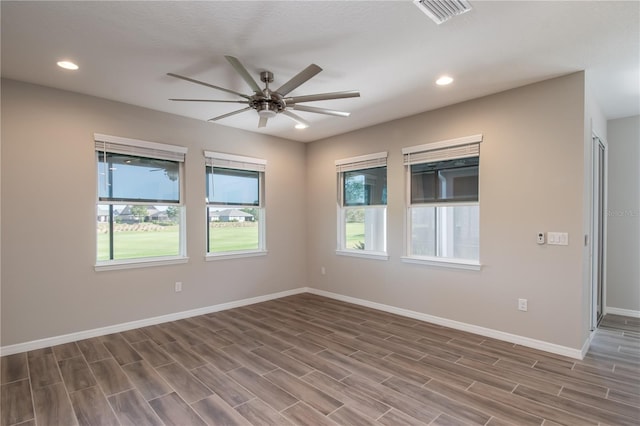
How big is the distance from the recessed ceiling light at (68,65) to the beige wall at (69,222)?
0.69m

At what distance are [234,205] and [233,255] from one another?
2.55ft

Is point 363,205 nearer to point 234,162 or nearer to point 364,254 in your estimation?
point 364,254

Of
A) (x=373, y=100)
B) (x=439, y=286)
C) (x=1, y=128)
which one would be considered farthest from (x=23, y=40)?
(x=439, y=286)

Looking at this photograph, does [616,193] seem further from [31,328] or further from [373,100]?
[31,328]

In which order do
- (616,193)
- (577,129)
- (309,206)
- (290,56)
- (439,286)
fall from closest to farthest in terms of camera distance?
(290,56)
(577,129)
(439,286)
(616,193)
(309,206)

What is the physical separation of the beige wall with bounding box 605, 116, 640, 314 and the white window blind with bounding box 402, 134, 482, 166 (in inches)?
92.4

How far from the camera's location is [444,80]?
10.9ft

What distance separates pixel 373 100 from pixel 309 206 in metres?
2.57

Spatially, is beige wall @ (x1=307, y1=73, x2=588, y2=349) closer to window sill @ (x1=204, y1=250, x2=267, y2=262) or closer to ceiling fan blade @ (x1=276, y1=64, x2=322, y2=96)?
window sill @ (x1=204, y1=250, x2=267, y2=262)

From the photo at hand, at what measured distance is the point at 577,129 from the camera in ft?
10.3

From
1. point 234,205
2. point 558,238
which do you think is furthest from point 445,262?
point 234,205

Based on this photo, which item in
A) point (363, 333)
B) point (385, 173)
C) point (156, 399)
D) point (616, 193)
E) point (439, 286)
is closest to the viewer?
point (156, 399)

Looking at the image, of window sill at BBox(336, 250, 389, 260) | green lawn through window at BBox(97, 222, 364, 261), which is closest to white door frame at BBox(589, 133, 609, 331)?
window sill at BBox(336, 250, 389, 260)

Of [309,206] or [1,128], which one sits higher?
[1,128]
